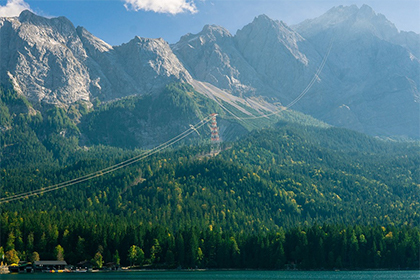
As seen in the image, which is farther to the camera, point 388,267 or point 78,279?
point 388,267

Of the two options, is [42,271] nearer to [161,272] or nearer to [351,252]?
[161,272]

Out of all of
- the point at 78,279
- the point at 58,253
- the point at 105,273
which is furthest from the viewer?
the point at 58,253

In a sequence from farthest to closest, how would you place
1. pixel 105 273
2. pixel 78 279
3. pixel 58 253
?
pixel 58 253 → pixel 105 273 → pixel 78 279

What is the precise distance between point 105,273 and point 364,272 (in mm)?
84056

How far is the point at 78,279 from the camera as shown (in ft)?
520

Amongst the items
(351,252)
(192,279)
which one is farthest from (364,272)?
(192,279)

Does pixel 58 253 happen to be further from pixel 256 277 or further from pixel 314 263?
pixel 314 263

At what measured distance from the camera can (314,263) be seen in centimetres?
19862

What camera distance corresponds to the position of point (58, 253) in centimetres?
19900

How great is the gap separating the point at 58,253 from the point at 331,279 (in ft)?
307

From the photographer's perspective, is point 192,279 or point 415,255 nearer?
point 192,279

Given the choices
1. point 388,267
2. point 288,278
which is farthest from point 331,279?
point 388,267

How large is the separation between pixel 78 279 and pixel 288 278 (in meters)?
58.1

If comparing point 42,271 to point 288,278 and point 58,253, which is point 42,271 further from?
point 288,278
